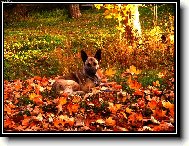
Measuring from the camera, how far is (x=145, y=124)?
410cm

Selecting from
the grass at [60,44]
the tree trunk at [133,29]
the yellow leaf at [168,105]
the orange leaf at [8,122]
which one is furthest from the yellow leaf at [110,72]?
the orange leaf at [8,122]

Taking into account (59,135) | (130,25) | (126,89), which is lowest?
(59,135)

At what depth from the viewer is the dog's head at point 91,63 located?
4.15 metres

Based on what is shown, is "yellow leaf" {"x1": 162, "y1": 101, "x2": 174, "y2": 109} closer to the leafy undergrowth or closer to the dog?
the leafy undergrowth

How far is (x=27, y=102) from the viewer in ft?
13.6

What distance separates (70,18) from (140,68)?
1.96 ft

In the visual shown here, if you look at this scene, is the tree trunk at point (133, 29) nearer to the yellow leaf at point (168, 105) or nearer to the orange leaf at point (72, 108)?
the yellow leaf at point (168, 105)

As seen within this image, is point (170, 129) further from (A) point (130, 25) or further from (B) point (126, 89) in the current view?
(A) point (130, 25)

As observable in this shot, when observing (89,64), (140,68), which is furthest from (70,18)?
(140,68)

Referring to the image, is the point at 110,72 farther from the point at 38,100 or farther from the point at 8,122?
the point at 8,122

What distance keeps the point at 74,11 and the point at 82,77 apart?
46 cm

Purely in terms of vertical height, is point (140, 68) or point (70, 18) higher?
point (70, 18)

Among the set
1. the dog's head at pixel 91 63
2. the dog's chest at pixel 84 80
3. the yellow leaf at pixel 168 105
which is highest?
the dog's head at pixel 91 63

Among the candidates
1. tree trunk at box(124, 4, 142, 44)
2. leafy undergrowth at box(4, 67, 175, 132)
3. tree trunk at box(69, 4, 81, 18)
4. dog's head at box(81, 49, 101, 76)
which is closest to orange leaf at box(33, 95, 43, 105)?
leafy undergrowth at box(4, 67, 175, 132)
